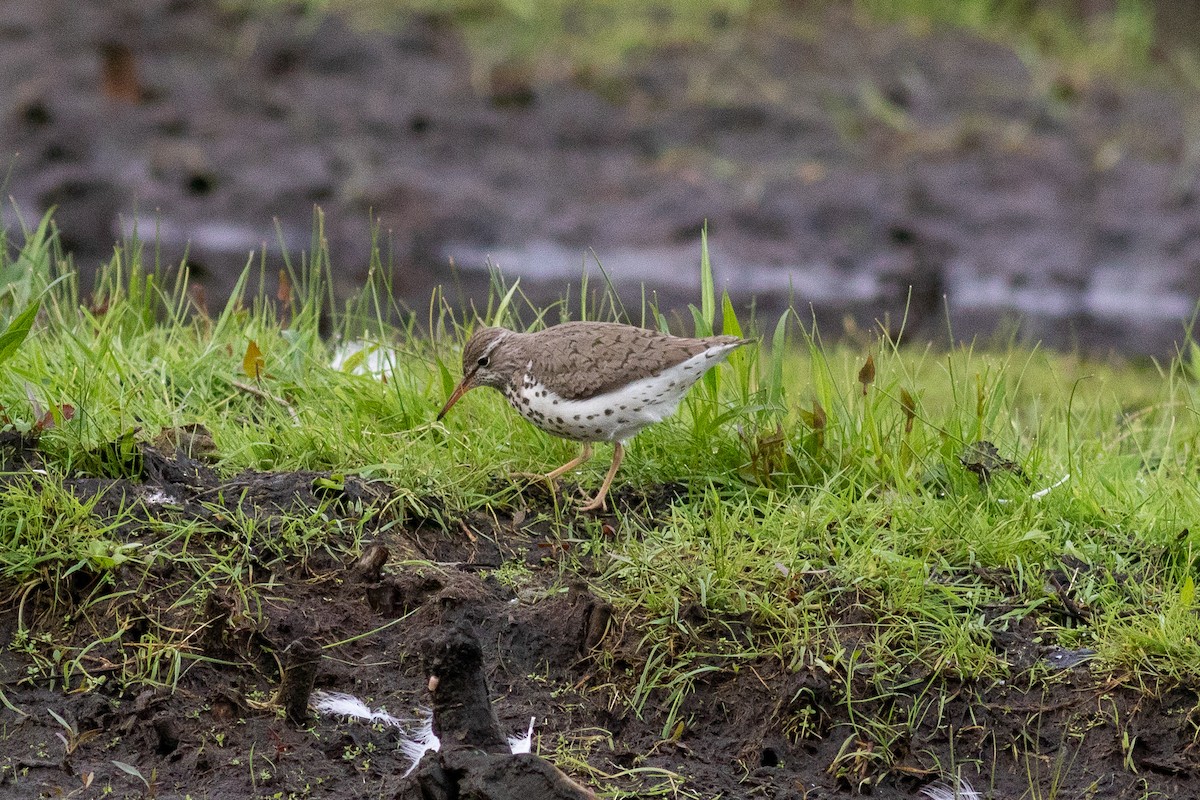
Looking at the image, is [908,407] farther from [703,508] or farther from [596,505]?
[596,505]

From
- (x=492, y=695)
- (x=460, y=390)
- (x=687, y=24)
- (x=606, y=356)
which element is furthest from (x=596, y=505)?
(x=687, y=24)

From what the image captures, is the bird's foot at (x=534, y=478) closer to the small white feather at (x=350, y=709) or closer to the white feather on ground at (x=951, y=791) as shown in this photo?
the small white feather at (x=350, y=709)

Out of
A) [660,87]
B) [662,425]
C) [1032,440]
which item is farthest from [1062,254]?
[662,425]

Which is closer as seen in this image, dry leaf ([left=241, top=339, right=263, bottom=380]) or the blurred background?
dry leaf ([left=241, top=339, right=263, bottom=380])

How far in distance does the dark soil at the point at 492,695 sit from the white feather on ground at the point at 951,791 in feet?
0.08

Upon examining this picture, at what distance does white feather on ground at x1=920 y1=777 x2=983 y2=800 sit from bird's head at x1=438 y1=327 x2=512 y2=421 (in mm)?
2078

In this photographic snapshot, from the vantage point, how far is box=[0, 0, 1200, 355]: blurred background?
10.8 m

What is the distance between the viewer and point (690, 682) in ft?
12.8

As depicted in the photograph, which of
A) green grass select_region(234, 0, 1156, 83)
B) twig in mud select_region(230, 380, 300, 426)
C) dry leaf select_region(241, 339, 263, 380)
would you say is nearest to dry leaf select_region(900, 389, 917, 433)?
twig in mud select_region(230, 380, 300, 426)

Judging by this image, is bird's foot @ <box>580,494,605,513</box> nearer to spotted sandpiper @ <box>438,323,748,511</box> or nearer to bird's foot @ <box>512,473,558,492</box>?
spotted sandpiper @ <box>438,323,748,511</box>

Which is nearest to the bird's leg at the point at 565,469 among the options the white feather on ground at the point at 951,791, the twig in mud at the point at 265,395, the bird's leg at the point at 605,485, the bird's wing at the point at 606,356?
the bird's leg at the point at 605,485

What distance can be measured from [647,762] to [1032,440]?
7.55 ft

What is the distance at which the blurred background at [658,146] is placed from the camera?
10758 millimetres

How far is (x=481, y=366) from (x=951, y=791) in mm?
2227
